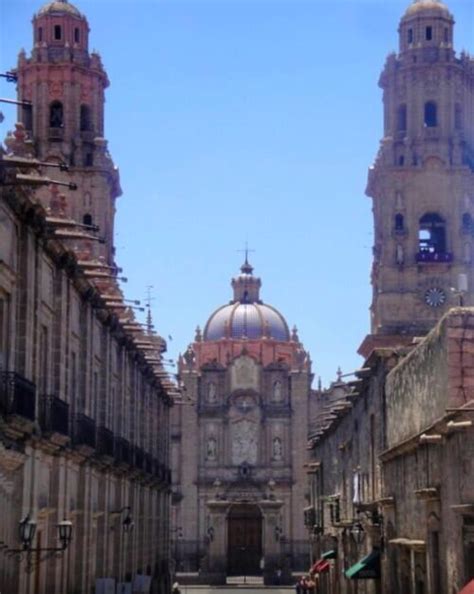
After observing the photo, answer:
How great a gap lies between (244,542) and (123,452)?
47558 mm

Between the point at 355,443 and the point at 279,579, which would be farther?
the point at 279,579

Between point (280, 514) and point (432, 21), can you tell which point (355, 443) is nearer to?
point (432, 21)

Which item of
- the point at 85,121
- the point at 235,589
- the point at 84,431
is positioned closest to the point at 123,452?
the point at 84,431

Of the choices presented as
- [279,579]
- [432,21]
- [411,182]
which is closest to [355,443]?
[411,182]

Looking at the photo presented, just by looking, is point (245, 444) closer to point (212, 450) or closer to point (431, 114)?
point (212, 450)

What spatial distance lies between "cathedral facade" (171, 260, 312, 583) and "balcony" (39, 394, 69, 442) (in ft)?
184

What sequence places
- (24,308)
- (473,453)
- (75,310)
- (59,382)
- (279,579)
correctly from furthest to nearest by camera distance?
(279,579)
(75,310)
(59,382)
(24,308)
(473,453)

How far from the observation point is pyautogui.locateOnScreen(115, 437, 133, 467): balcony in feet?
112

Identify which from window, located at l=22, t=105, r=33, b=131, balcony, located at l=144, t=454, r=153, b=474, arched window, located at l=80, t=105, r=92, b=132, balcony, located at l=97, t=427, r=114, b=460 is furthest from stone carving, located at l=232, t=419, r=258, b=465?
balcony, located at l=97, t=427, r=114, b=460

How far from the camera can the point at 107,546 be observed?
34094 mm

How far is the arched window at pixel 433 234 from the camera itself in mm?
59500

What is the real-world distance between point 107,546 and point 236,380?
5077 cm

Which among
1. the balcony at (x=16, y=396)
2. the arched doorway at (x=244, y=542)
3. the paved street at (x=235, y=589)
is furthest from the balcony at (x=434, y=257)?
the balcony at (x=16, y=396)

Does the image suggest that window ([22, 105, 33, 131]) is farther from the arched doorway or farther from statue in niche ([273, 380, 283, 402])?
the arched doorway
